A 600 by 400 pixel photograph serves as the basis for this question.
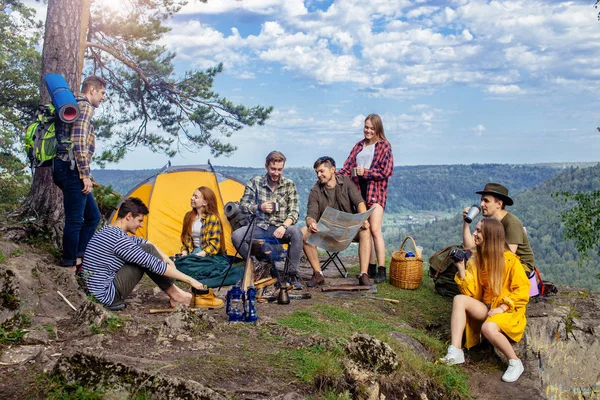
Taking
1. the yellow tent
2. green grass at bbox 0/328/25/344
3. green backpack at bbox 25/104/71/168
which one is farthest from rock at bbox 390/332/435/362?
green backpack at bbox 25/104/71/168

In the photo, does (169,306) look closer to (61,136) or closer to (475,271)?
(61,136)

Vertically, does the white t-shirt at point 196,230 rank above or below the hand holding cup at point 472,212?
below

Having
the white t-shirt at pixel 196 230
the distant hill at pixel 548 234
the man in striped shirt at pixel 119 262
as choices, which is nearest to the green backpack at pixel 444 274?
the white t-shirt at pixel 196 230

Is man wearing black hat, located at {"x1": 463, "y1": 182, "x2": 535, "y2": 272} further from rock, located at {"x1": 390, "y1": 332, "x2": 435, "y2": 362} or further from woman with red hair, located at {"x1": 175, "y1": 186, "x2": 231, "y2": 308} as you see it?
woman with red hair, located at {"x1": 175, "y1": 186, "x2": 231, "y2": 308}

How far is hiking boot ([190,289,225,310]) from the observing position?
556cm

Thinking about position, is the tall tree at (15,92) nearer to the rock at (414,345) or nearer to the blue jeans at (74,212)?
the blue jeans at (74,212)

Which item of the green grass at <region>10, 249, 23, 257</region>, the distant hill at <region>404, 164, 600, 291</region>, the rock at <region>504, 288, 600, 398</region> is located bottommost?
the distant hill at <region>404, 164, 600, 291</region>

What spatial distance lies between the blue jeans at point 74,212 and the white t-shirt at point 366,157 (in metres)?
3.23

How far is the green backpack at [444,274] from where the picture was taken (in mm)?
7105

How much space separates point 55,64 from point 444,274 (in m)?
5.78

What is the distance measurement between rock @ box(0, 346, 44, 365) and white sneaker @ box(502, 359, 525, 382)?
3752mm

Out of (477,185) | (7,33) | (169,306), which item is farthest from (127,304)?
(477,185)

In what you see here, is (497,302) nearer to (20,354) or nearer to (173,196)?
(20,354)

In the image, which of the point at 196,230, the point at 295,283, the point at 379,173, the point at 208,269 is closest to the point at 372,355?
the point at 295,283
